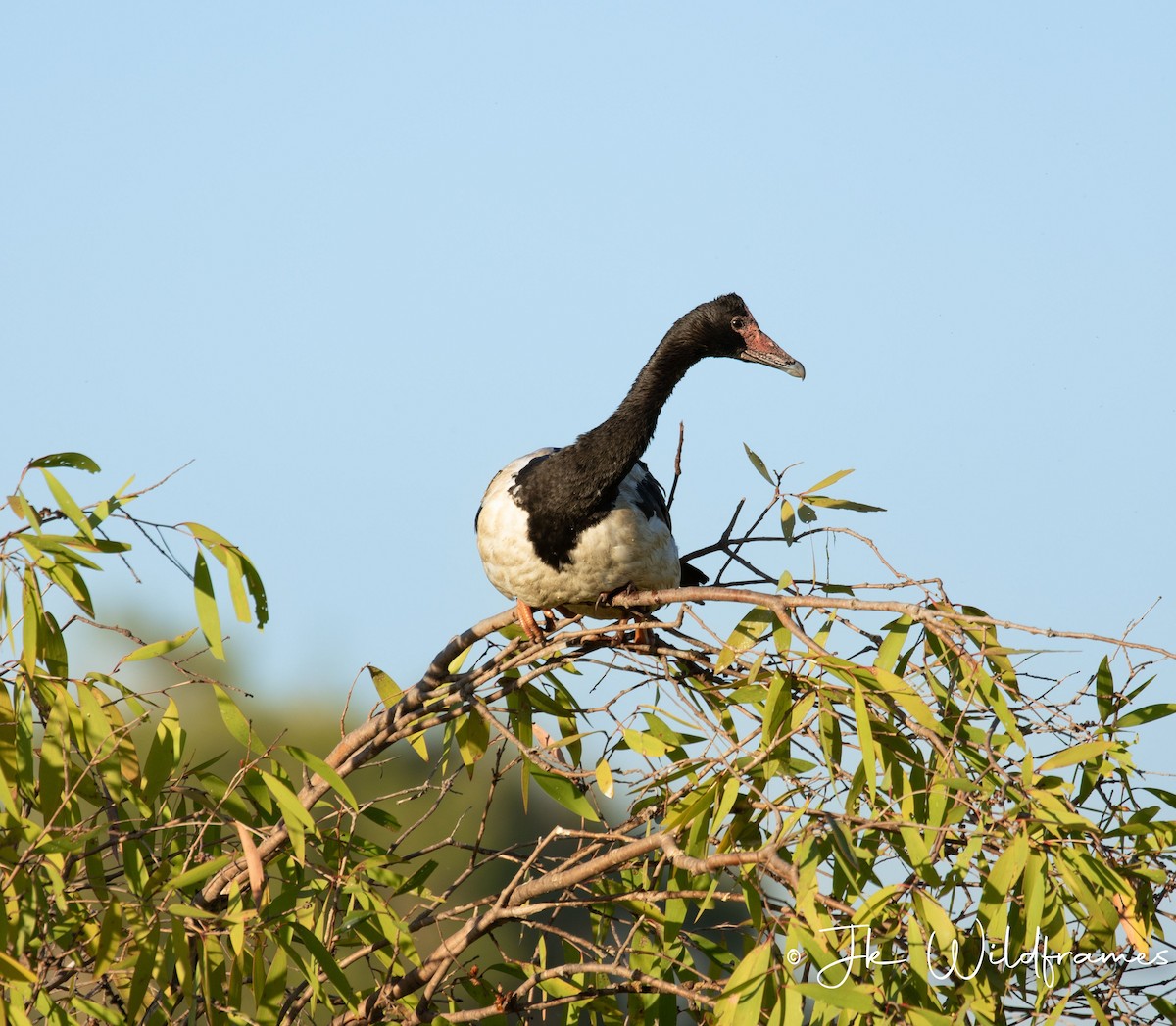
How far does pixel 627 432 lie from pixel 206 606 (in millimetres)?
2133

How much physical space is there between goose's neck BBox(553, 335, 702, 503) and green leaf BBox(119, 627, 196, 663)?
178 cm

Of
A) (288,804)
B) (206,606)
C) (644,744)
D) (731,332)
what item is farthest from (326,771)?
(731,332)

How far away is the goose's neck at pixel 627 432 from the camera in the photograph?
491 centimetres

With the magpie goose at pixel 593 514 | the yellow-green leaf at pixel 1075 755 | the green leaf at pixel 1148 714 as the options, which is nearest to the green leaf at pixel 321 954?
the magpie goose at pixel 593 514

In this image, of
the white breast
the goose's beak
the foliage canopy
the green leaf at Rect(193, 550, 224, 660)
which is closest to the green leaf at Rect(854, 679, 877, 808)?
the foliage canopy

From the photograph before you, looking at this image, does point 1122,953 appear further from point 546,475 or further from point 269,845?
point 546,475

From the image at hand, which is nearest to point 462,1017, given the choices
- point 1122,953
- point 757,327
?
point 1122,953

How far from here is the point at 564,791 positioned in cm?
401

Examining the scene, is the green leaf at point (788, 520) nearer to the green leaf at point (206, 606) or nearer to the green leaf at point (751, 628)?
the green leaf at point (751, 628)

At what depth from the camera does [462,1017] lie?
12.1 feet

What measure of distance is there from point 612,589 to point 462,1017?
1.57 m

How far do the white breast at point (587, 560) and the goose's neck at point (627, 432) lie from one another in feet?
0.38

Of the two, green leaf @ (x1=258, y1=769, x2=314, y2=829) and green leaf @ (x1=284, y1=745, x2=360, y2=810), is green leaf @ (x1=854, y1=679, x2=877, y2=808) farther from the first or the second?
green leaf @ (x1=258, y1=769, x2=314, y2=829)

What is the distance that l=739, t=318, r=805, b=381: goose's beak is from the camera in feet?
17.5
